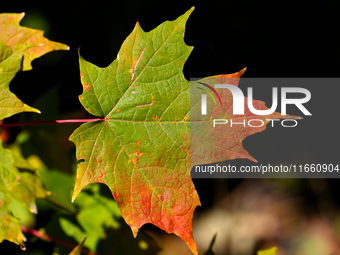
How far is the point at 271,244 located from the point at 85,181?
2.38m

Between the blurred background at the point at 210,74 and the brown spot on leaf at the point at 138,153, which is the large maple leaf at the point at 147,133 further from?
the blurred background at the point at 210,74

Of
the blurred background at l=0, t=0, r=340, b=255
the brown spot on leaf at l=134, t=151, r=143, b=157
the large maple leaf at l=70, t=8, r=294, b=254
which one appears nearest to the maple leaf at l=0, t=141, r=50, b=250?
the large maple leaf at l=70, t=8, r=294, b=254

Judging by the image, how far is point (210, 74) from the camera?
156 cm

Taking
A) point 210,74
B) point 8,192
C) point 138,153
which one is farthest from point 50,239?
point 210,74

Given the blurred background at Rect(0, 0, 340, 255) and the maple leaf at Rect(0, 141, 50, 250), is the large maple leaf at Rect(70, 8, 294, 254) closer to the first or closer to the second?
the blurred background at Rect(0, 0, 340, 255)

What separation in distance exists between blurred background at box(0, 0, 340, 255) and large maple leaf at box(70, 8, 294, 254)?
0.91 feet

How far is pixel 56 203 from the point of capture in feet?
6.54

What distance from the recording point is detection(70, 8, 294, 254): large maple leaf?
1.30 meters

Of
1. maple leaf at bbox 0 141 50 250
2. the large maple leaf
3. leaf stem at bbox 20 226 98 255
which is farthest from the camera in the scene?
leaf stem at bbox 20 226 98 255

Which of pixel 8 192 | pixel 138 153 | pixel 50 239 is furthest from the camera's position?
pixel 50 239

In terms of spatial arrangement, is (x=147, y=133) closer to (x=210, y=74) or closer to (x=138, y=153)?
(x=138, y=153)

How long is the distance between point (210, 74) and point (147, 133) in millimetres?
499

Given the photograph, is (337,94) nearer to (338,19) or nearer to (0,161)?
(338,19)

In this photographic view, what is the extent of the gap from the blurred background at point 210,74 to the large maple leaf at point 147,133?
28 cm
